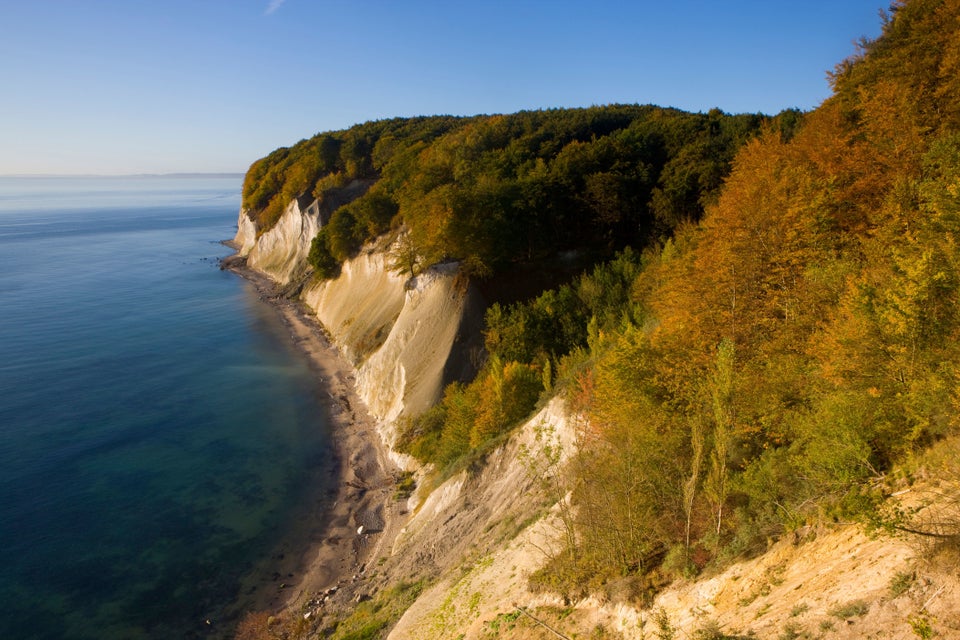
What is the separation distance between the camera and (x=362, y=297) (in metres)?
53.3

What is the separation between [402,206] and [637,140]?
25.3m

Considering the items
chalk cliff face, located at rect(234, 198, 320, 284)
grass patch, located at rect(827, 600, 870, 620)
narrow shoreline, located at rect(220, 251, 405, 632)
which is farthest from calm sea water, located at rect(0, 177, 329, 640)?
grass patch, located at rect(827, 600, 870, 620)

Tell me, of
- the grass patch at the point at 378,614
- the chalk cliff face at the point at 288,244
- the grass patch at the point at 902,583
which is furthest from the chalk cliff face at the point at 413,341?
the grass patch at the point at 902,583

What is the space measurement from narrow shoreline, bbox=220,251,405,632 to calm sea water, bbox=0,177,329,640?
4.23ft

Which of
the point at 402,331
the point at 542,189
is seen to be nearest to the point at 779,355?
the point at 402,331

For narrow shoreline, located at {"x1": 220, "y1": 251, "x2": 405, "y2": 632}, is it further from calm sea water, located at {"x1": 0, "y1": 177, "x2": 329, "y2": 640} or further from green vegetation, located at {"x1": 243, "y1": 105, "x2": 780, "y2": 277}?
green vegetation, located at {"x1": 243, "y1": 105, "x2": 780, "y2": 277}

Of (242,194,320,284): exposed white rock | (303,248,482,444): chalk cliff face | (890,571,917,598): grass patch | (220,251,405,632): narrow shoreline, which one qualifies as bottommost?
(220,251,405,632): narrow shoreline

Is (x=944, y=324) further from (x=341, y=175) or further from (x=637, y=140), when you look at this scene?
(x=341, y=175)

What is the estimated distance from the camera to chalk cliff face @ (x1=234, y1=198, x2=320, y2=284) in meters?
75.1

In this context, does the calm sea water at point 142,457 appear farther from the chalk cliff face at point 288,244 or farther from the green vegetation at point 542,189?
the green vegetation at point 542,189

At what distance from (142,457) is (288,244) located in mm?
51966

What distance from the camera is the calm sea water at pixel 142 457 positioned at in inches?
939

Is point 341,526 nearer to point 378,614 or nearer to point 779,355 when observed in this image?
point 378,614

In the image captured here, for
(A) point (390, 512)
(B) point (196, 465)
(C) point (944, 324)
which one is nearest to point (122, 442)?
(B) point (196, 465)
